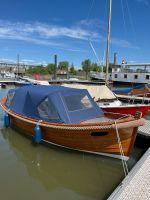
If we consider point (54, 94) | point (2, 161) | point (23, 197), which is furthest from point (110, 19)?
point (23, 197)

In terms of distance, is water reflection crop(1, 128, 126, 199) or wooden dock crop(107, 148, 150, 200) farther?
water reflection crop(1, 128, 126, 199)

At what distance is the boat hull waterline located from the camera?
7484mm

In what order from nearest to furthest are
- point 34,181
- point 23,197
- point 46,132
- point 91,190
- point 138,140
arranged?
point 23,197 → point 91,190 → point 34,181 → point 46,132 → point 138,140

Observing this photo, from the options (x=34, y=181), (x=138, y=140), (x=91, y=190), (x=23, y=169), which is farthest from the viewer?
(x=138, y=140)

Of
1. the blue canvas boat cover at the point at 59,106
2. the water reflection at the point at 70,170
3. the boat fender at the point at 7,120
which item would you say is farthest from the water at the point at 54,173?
the boat fender at the point at 7,120

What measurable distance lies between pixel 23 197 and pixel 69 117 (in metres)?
3.39

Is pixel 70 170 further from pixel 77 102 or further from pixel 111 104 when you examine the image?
pixel 111 104

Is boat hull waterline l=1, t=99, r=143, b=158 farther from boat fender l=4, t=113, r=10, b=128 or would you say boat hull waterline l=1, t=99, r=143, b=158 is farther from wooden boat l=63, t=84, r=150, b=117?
wooden boat l=63, t=84, r=150, b=117

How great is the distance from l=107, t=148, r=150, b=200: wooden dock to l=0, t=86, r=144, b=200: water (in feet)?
2.91

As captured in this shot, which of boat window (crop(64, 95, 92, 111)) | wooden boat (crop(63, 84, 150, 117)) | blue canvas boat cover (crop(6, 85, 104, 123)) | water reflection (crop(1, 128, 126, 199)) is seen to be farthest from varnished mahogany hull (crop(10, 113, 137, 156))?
wooden boat (crop(63, 84, 150, 117))

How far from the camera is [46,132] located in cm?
892

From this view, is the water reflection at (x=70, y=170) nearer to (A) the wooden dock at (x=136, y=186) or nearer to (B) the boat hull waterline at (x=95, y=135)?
→ (B) the boat hull waterline at (x=95, y=135)

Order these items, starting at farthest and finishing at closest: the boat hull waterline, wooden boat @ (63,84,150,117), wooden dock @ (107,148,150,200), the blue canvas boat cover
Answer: wooden boat @ (63,84,150,117), the blue canvas boat cover, the boat hull waterline, wooden dock @ (107,148,150,200)

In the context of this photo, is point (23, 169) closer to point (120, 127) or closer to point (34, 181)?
point (34, 181)
